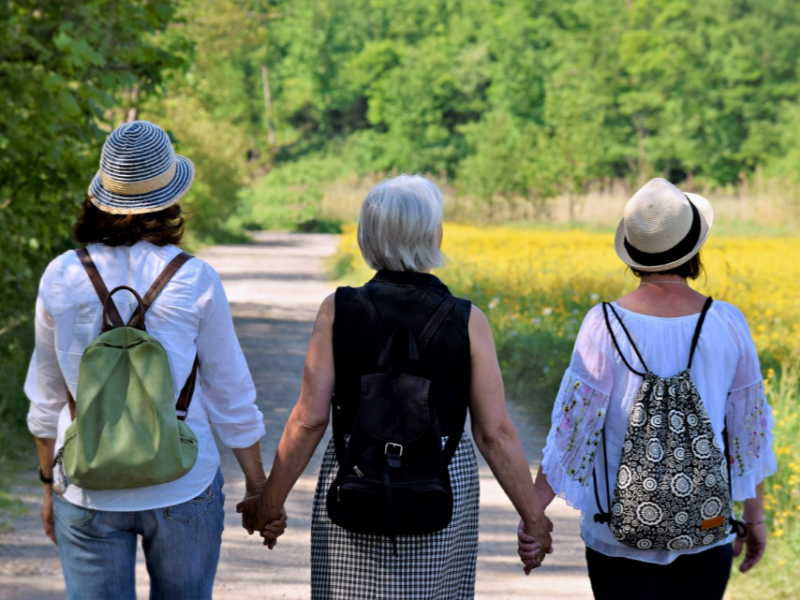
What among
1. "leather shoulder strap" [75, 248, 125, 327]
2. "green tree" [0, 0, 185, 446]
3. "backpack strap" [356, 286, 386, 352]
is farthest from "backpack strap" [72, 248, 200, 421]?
"green tree" [0, 0, 185, 446]

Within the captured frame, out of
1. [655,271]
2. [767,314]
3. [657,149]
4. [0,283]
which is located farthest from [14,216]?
[657,149]

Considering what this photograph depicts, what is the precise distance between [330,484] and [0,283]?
591 centimetres

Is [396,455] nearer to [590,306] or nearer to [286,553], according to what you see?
[286,553]

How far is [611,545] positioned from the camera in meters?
2.92

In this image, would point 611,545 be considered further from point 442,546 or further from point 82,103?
point 82,103

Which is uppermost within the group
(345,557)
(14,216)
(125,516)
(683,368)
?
(683,368)

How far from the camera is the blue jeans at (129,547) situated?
8.72 feet

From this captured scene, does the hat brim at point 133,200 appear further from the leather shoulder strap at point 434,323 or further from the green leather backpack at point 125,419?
the leather shoulder strap at point 434,323

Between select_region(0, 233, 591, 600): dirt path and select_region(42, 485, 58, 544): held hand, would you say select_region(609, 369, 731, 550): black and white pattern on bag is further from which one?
select_region(0, 233, 591, 600): dirt path

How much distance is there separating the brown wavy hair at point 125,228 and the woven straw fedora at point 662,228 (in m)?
1.23

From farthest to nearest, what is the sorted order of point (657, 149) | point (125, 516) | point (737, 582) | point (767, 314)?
point (657, 149) < point (767, 314) < point (737, 582) < point (125, 516)

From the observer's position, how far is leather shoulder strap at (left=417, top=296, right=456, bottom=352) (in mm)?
2859

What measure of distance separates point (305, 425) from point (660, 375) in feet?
3.16

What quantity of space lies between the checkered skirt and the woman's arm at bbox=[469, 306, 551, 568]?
0.25 ft
